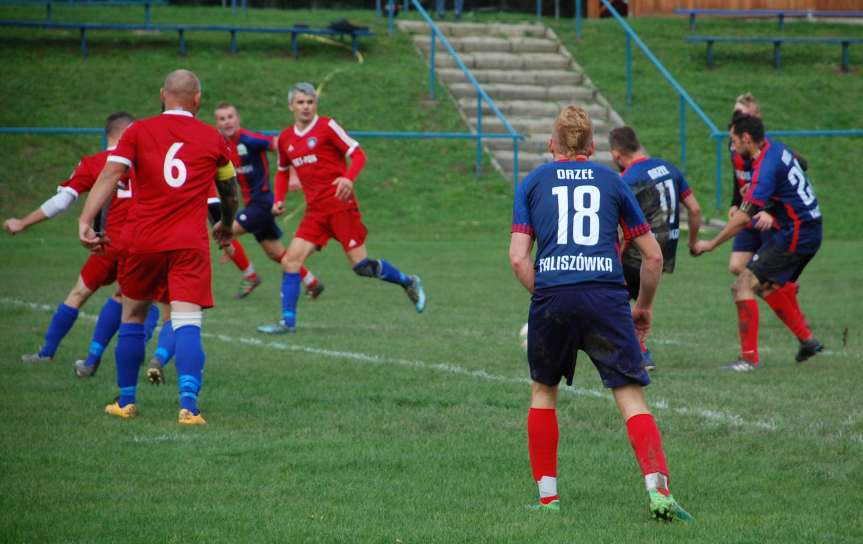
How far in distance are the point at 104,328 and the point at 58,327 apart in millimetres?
862

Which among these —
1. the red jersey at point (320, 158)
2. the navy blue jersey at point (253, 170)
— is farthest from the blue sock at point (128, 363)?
the navy blue jersey at point (253, 170)

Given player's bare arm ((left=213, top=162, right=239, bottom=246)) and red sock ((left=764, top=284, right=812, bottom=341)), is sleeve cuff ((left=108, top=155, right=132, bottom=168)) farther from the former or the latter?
red sock ((left=764, top=284, right=812, bottom=341))

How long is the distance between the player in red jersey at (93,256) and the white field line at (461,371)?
134 centimetres

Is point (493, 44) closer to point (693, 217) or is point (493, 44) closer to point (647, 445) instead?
point (693, 217)

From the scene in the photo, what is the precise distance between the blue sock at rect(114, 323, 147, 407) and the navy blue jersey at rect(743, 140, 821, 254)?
467 centimetres

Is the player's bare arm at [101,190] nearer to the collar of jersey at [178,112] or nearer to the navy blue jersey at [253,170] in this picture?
the collar of jersey at [178,112]

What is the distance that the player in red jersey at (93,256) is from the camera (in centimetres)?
878

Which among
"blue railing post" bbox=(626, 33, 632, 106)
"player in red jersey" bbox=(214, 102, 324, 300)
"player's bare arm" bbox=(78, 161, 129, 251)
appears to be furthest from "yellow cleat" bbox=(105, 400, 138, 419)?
"blue railing post" bbox=(626, 33, 632, 106)

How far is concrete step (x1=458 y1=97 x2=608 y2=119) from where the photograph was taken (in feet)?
88.3

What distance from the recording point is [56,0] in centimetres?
2833

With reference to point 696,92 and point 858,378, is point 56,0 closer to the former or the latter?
point 696,92

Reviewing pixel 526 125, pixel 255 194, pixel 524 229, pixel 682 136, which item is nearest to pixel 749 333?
pixel 524 229

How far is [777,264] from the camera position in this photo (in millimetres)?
10078

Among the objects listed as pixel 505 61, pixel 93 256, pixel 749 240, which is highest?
pixel 93 256
